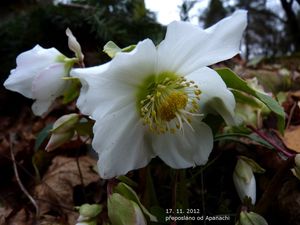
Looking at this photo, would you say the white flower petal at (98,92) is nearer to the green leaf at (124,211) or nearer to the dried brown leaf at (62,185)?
the green leaf at (124,211)

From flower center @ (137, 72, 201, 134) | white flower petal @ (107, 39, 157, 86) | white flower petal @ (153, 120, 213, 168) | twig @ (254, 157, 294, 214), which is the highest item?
white flower petal @ (107, 39, 157, 86)

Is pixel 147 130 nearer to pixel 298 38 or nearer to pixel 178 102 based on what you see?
pixel 178 102

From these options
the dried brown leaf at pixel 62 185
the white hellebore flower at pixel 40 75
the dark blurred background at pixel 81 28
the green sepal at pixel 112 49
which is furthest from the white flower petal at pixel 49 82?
the dark blurred background at pixel 81 28

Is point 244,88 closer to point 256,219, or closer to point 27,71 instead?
point 256,219

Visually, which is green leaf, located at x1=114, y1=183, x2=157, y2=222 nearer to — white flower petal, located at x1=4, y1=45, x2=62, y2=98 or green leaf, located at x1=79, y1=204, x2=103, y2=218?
green leaf, located at x1=79, y1=204, x2=103, y2=218

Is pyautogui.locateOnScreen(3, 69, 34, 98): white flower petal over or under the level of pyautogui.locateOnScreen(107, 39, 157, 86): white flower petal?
under

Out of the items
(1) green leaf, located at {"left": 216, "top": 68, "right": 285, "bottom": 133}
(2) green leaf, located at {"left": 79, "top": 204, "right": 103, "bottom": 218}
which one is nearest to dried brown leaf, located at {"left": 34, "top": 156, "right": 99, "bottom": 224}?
(2) green leaf, located at {"left": 79, "top": 204, "right": 103, "bottom": 218}

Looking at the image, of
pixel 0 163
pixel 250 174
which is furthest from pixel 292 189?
pixel 0 163
